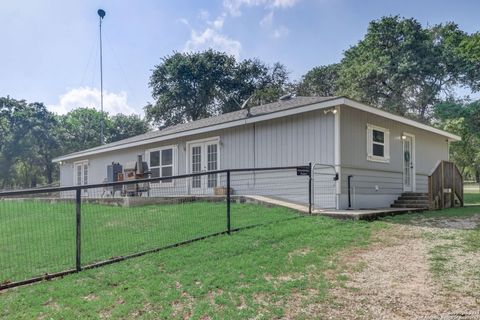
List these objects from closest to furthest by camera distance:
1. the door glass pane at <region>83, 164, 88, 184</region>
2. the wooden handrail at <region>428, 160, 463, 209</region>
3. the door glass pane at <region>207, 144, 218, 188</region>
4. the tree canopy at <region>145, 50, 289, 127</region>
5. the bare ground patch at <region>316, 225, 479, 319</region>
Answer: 1. the bare ground patch at <region>316, 225, 479, 319</region>
2. the wooden handrail at <region>428, 160, 463, 209</region>
3. the door glass pane at <region>207, 144, 218, 188</region>
4. the door glass pane at <region>83, 164, 88, 184</region>
5. the tree canopy at <region>145, 50, 289, 127</region>

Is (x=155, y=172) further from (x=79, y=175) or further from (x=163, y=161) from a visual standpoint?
(x=79, y=175)

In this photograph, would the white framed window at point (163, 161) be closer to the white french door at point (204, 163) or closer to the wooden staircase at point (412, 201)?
the white french door at point (204, 163)

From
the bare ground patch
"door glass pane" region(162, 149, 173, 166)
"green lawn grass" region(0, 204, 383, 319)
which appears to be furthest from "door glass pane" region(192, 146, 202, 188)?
the bare ground patch

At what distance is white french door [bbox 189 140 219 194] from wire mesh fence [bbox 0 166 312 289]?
2.33m

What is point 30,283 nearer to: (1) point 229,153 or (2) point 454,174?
(1) point 229,153

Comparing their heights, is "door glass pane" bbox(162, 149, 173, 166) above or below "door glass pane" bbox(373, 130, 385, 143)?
below

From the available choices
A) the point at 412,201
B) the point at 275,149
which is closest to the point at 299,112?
the point at 275,149

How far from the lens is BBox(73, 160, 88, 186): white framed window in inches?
832

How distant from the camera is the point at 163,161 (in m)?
15.7

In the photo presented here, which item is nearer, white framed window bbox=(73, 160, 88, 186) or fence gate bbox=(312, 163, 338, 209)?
fence gate bbox=(312, 163, 338, 209)

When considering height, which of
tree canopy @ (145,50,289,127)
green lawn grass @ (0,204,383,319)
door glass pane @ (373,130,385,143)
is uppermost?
tree canopy @ (145,50,289,127)

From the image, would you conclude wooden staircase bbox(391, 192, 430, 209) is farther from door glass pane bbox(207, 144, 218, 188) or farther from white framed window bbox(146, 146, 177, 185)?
white framed window bbox(146, 146, 177, 185)

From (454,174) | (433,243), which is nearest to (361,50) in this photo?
(454,174)

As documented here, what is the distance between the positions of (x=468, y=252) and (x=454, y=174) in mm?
7722
